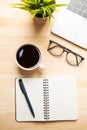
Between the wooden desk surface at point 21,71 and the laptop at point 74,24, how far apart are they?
19 mm

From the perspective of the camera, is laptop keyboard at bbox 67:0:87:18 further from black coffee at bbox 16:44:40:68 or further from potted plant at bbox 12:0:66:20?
black coffee at bbox 16:44:40:68

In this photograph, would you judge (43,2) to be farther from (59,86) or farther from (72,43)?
(59,86)

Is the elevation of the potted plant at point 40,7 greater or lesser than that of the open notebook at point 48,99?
greater

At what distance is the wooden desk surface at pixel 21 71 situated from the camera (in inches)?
40.9

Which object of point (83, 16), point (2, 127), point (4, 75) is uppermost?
point (83, 16)

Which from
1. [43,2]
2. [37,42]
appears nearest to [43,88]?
[37,42]

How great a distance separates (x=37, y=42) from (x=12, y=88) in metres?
0.18

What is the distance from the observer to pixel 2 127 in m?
1.03

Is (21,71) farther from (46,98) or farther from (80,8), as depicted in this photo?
(80,8)

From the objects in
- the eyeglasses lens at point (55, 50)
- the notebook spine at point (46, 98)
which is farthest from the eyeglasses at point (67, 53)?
the notebook spine at point (46, 98)

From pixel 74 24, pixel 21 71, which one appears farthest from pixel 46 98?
pixel 74 24

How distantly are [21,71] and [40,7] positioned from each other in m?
0.22

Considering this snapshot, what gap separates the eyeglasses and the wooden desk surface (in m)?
0.01

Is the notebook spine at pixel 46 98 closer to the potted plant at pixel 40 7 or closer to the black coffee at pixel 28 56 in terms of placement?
the black coffee at pixel 28 56
